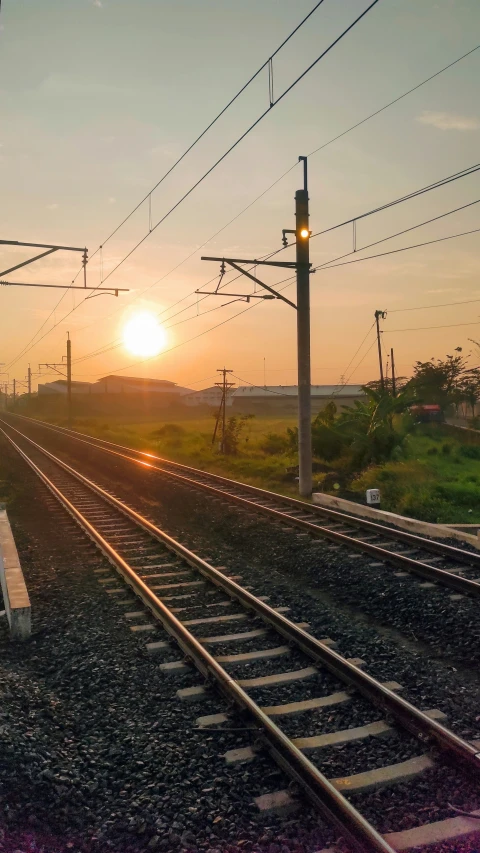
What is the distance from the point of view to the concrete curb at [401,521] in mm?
11500

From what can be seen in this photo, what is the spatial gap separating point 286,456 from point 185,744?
2191 centimetres

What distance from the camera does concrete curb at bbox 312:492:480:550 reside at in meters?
11.5

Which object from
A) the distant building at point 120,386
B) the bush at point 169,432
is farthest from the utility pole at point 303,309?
the distant building at point 120,386

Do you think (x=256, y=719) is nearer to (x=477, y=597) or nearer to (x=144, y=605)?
(x=144, y=605)

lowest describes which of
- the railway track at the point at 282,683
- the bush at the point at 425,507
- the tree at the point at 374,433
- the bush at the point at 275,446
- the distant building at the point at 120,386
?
the railway track at the point at 282,683

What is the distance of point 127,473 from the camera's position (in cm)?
2341

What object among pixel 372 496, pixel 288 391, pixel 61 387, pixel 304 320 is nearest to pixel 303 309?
pixel 304 320

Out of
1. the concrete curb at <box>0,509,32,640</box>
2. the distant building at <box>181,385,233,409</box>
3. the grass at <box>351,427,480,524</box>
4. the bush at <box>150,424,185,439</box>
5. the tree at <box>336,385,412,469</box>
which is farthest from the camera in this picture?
the distant building at <box>181,385,233,409</box>

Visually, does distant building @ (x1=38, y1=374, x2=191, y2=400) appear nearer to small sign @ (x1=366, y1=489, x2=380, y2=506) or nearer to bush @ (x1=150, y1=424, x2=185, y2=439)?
bush @ (x1=150, y1=424, x2=185, y2=439)

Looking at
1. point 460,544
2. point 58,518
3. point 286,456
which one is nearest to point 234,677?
point 460,544

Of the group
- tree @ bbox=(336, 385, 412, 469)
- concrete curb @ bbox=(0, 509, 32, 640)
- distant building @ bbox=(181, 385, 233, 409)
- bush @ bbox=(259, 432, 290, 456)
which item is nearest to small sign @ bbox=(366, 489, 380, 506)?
tree @ bbox=(336, 385, 412, 469)

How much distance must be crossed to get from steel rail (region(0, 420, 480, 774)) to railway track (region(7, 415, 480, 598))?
244 centimetres

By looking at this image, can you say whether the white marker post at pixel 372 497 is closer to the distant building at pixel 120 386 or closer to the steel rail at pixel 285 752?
the steel rail at pixel 285 752

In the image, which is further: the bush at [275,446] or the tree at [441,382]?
the tree at [441,382]
